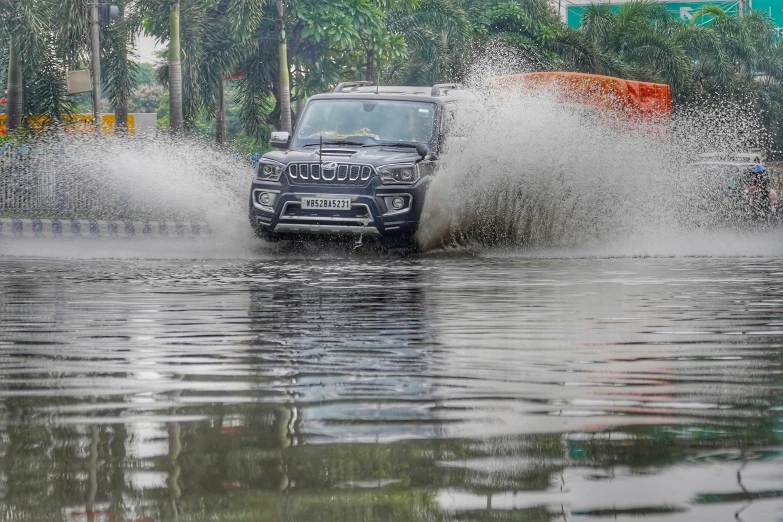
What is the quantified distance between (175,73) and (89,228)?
9.23m

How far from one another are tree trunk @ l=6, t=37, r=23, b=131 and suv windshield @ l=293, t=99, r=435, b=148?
53.3ft

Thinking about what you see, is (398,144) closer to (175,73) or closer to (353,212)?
(353,212)

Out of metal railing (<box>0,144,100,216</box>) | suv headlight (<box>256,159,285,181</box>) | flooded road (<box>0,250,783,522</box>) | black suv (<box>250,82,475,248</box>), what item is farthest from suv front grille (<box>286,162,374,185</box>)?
metal railing (<box>0,144,100,216</box>)

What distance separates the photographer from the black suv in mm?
15820

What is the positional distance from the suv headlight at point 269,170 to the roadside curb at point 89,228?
650cm

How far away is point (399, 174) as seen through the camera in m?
15.9

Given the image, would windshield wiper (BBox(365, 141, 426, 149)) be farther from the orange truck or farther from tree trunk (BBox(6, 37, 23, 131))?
tree trunk (BBox(6, 37, 23, 131))

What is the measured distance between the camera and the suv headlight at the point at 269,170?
16125 millimetres

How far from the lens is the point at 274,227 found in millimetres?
16141

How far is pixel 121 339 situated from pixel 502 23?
4301 centimetres

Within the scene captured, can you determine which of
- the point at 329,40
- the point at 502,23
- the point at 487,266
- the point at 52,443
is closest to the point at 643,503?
the point at 52,443

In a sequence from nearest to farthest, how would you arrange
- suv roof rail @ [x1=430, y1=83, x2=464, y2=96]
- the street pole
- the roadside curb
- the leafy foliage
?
suv roof rail @ [x1=430, y1=83, x2=464, y2=96]
the roadside curb
the street pole
the leafy foliage

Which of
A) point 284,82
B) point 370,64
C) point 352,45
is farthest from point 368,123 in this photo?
point 370,64

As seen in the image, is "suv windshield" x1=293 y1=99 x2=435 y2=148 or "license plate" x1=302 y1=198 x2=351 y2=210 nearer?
"license plate" x1=302 y1=198 x2=351 y2=210
